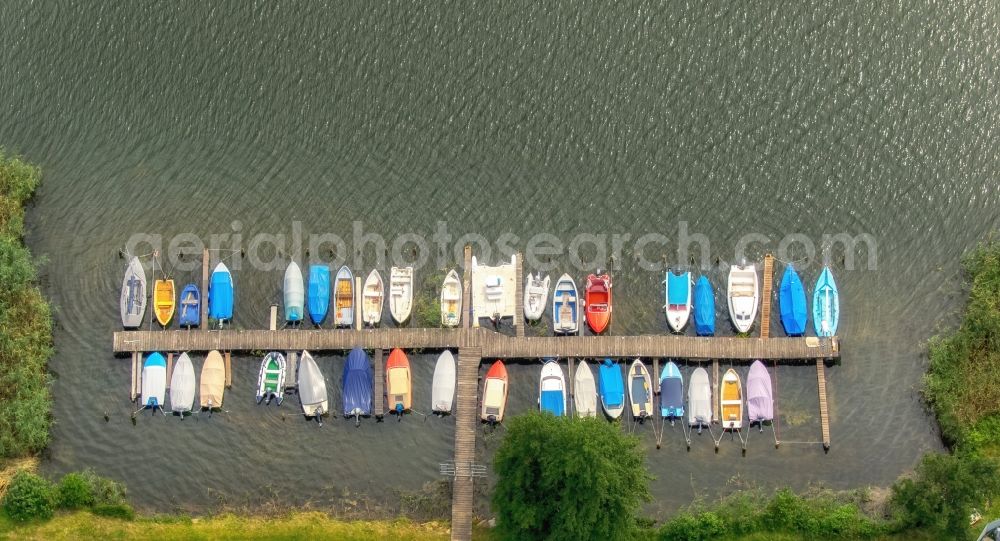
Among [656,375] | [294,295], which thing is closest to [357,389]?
[294,295]

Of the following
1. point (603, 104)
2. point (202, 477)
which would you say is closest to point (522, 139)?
point (603, 104)

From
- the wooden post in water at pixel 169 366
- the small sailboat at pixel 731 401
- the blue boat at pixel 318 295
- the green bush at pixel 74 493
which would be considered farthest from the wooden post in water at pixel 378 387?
the small sailboat at pixel 731 401

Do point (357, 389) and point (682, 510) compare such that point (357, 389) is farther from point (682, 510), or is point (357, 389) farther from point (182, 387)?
point (682, 510)

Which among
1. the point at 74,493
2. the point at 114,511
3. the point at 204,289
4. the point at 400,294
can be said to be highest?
the point at 204,289

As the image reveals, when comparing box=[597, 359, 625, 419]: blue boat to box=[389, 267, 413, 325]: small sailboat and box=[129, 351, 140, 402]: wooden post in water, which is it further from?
box=[129, 351, 140, 402]: wooden post in water

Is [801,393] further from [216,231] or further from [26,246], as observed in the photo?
[26,246]

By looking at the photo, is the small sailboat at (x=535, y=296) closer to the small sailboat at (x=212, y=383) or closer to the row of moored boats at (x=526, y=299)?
the row of moored boats at (x=526, y=299)
